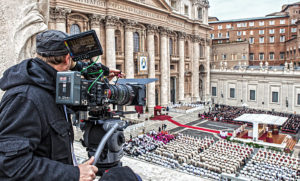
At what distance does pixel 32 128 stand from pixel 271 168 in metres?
16.2

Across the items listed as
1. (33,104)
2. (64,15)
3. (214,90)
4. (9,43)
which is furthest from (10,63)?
(214,90)

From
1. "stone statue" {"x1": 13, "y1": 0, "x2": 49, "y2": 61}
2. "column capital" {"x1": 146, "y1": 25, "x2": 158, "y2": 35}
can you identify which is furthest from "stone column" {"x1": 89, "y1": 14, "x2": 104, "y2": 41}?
"stone statue" {"x1": 13, "y1": 0, "x2": 49, "y2": 61}

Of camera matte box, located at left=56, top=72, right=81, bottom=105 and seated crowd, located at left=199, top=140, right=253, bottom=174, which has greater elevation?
camera matte box, located at left=56, top=72, right=81, bottom=105

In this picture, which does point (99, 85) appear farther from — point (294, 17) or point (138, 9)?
point (294, 17)

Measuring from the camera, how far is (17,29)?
13.0 feet

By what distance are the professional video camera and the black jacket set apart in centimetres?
14

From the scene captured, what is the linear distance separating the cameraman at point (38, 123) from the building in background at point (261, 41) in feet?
182

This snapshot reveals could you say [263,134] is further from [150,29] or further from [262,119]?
[150,29]

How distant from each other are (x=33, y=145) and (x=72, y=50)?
0.95 metres

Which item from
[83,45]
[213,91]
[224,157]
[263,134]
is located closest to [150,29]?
[263,134]

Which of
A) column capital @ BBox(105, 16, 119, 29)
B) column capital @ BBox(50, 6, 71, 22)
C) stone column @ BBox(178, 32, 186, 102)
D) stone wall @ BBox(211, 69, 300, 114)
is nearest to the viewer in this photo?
column capital @ BBox(50, 6, 71, 22)

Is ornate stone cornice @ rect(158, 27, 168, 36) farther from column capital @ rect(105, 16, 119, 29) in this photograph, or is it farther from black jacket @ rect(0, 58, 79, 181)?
black jacket @ rect(0, 58, 79, 181)

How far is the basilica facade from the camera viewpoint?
88.2 ft

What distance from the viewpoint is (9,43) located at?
155 inches
